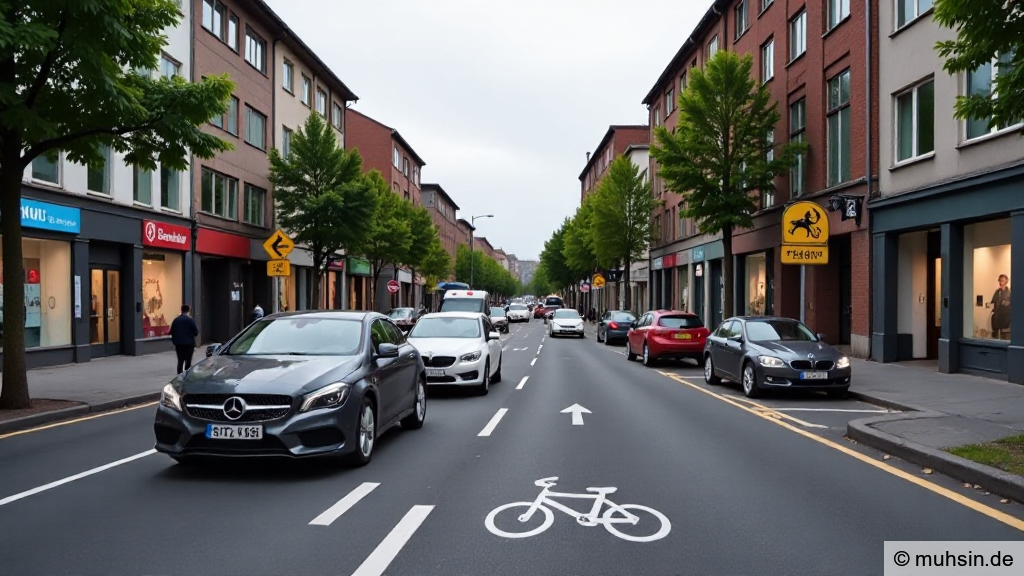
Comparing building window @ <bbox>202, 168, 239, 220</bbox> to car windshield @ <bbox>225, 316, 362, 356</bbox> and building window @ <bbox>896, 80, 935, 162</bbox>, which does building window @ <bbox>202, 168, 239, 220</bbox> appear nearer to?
car windshield @ <bbox>225, 316, 362, 356</bbox>

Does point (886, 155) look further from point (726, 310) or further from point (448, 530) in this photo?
point (448, 530)

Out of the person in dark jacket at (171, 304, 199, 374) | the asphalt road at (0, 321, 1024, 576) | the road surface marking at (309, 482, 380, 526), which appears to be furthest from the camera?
the person in dark jacket at (171, 304, 199, 374)

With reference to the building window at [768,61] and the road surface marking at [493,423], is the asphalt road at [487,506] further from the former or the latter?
the building window at [768,61]

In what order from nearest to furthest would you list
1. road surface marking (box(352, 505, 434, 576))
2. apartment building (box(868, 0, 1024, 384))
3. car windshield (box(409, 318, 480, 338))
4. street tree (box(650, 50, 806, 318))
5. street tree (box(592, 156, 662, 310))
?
road surface marking (box(352, 505, 434, 576)) < car windshield (box(409, 318, 480, 338)) < apartment building (box(868, 0, 1024, 384)) < street tree (box(650, 50, 806, 318)) < street tree (box(592, 156, 662, 310))

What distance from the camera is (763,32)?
2952cm

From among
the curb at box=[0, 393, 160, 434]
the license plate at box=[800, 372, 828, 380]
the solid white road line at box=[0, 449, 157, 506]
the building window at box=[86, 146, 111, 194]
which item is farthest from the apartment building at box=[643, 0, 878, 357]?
the building window at box=[86, 146, 111, 194]

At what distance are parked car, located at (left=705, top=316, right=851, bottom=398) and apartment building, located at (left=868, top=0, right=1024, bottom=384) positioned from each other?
3.88 meters

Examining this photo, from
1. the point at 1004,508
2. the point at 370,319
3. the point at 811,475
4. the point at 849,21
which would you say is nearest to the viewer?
the point at 1004,508

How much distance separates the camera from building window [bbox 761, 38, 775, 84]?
94.2 feet

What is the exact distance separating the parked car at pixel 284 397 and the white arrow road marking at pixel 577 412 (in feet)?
10.2

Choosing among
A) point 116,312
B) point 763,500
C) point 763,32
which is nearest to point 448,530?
point 763,500

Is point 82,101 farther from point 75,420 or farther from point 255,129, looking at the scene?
point 255,129

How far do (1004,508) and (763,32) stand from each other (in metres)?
26.8

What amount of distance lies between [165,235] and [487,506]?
21.1m
